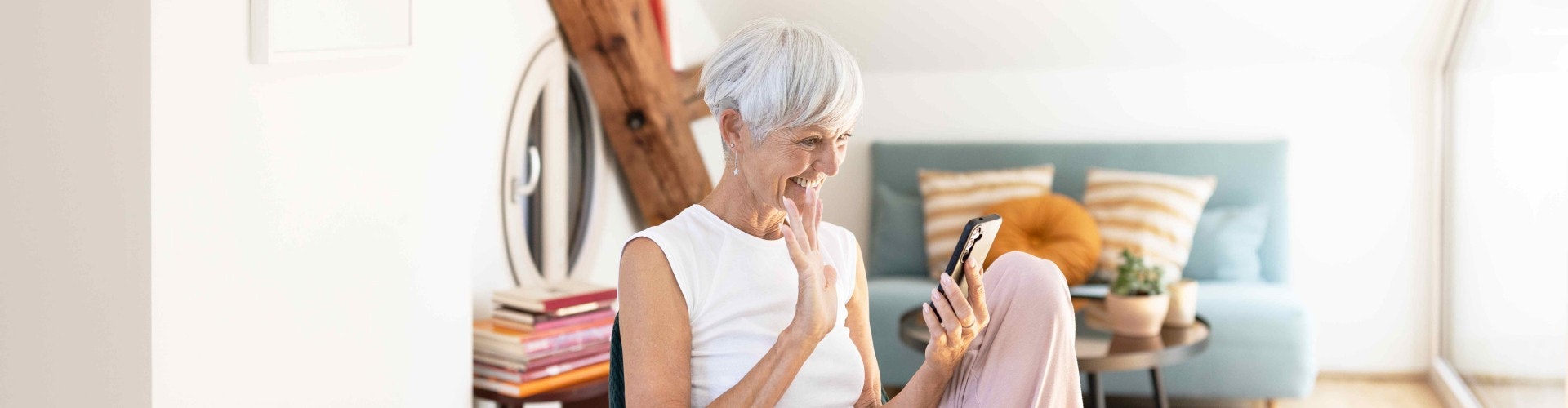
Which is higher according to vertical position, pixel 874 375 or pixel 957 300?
pixel 957 300

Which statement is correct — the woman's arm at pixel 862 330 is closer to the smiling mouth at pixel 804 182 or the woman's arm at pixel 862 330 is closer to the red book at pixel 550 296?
the smiling mouth at pixel 804 182

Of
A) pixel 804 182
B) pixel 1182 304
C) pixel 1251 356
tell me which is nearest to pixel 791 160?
pixel 804 182

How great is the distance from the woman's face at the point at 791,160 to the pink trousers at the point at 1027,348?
0.84 ft

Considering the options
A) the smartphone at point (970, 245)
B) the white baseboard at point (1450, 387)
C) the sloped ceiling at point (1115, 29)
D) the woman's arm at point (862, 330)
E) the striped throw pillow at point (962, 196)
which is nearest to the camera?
the smartphone at point (970, 245)

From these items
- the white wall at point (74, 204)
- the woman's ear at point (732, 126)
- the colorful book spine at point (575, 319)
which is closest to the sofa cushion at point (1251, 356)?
the colorful book spine at point (575, 319)

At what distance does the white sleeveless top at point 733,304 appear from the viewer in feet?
4.64

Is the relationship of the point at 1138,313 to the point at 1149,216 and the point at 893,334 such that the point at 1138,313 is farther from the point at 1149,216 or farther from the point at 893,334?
the point at 1149,216

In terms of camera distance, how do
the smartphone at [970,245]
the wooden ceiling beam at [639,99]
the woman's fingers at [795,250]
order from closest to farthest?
the woman's fingers at [795,250], the smartphone at [970,245], the wooden ceiling beam at [639,99]

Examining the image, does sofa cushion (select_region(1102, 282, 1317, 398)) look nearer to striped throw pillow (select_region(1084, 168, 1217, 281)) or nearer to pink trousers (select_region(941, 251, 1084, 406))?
striped throw pillow (select_region(1084, 168, 1217, 281))

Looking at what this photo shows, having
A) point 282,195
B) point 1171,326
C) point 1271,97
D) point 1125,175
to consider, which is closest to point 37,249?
point 282,195

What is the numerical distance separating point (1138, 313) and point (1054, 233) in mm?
1118

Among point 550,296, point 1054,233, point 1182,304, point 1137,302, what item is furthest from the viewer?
point 1054,233

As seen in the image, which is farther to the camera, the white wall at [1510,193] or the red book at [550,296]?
the white wall at [1510,193]

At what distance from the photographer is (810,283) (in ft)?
4.15
